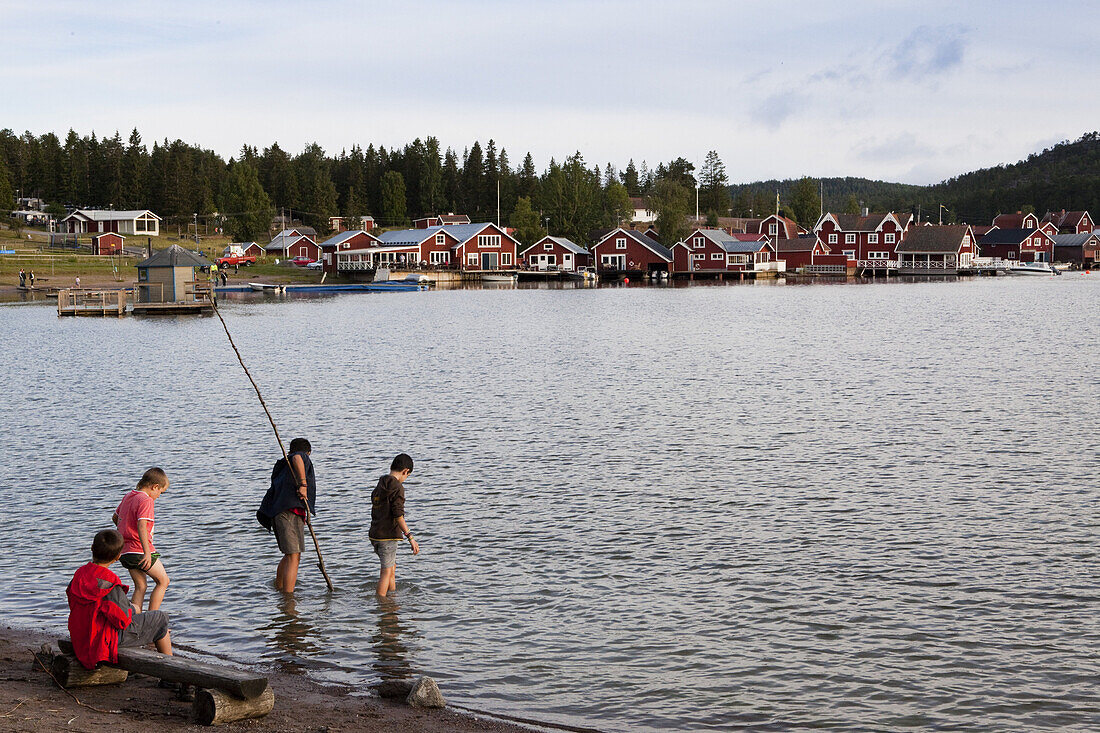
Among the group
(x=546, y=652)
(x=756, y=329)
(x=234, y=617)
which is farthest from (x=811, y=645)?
(x=756, y=329)

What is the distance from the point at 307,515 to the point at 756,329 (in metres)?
52.9

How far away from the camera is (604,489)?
20.2m

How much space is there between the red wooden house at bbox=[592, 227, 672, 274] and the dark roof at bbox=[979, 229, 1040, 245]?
241ft

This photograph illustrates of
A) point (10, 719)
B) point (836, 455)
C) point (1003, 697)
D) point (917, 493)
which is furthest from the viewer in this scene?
point (836, 455)

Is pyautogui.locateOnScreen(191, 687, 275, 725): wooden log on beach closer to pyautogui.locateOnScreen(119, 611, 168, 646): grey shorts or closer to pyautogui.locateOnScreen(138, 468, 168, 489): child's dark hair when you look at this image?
pyautogui.locateOnScreen(119, 611, 168, 646): grey shorts

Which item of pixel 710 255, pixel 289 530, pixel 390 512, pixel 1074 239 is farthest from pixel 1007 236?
pixel 289 530

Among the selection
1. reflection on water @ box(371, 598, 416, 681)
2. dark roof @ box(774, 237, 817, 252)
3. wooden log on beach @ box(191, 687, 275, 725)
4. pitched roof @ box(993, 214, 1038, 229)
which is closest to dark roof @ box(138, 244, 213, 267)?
reflection on water @ box(371, 598, 416, 681)

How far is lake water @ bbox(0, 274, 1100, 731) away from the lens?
37.0ft

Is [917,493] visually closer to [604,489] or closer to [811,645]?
[604,489]

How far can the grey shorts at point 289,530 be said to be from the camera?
13.0 m

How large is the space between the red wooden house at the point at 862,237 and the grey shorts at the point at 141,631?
15882cm

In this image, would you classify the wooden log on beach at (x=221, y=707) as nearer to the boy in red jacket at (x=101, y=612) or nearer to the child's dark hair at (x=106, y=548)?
the boy in red jacket at (x=101, y=612)

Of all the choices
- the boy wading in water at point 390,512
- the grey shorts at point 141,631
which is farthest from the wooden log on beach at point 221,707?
the boy wading in water at point 390,512

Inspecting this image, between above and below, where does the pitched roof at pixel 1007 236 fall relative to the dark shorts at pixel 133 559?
above
